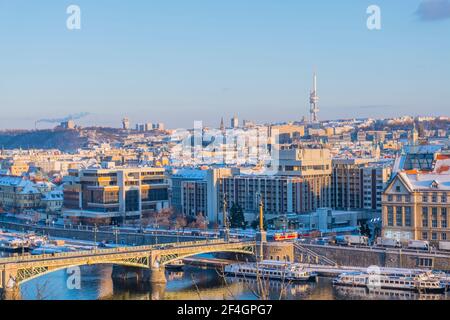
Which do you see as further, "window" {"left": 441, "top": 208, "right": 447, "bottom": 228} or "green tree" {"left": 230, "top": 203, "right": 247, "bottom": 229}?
"green tree" {"left": 230, "top": 203, "right": 247, "bottom": 229}

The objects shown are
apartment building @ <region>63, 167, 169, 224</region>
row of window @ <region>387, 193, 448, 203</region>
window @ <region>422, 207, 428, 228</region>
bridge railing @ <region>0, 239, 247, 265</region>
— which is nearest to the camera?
bridge railing @ <region>0, 239, 247, 265</region>

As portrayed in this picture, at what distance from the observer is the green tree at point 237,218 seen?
24609 millimetres

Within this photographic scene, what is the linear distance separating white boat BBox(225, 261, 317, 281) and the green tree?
5328mm

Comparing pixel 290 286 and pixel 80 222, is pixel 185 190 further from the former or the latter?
pixel 290 286

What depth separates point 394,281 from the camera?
53.3 ft

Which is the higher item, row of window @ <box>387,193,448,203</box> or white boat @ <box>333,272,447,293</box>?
row of window @ <box>387,193,448,203</box>

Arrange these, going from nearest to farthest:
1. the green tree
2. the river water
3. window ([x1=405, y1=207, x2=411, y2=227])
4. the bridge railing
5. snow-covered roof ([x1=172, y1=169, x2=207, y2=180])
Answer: the river water, the bridge railing, window ([x1=405, y1=207, x2=411, y2=227]), the green tree, snow-covered roof ([x1=172, y1=169, x2=207, y2=180])

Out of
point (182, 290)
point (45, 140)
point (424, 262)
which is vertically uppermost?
point (45, 140)

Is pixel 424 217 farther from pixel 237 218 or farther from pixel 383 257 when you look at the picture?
pixel 237 218

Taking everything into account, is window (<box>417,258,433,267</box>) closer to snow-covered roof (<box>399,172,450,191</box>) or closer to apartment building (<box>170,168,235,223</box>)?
snow-covered roof (<box>399,172,450,191</box>)

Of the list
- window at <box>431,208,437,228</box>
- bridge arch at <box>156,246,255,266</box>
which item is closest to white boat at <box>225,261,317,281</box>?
bridge arch at <box>156,246,255,266</box>

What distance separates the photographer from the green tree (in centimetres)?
2461

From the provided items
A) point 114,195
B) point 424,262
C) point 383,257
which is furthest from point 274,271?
point 114,195

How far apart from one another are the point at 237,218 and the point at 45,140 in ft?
233
